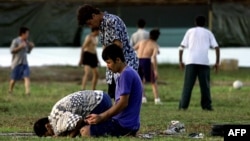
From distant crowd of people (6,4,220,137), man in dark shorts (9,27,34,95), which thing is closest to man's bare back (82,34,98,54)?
man in dark shorts (9,27,34,95)

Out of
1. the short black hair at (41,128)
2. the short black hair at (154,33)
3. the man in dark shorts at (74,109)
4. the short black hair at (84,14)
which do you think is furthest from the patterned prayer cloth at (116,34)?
the short black hair at (154,33)

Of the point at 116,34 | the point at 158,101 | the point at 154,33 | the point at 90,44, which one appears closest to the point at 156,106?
the point at 158,101

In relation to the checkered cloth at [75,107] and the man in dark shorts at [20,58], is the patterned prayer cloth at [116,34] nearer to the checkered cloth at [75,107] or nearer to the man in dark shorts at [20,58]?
the checkered cloth at [75,107]

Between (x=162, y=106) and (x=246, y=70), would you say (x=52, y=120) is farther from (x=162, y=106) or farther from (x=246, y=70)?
(x=246, y=70)

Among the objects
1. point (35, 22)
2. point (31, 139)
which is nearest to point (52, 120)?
point (31, 139)

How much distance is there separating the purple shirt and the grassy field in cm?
34

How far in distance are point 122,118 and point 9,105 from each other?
24.2 feet

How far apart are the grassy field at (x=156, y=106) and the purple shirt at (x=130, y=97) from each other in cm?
34

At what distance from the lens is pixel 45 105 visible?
1864 centimetres

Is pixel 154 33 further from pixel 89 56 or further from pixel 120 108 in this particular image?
pixel 120 108

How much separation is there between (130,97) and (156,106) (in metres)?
7.60

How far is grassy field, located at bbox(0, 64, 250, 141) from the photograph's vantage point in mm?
14025

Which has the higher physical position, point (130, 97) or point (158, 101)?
point (130, 97)

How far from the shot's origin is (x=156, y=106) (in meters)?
18.9
